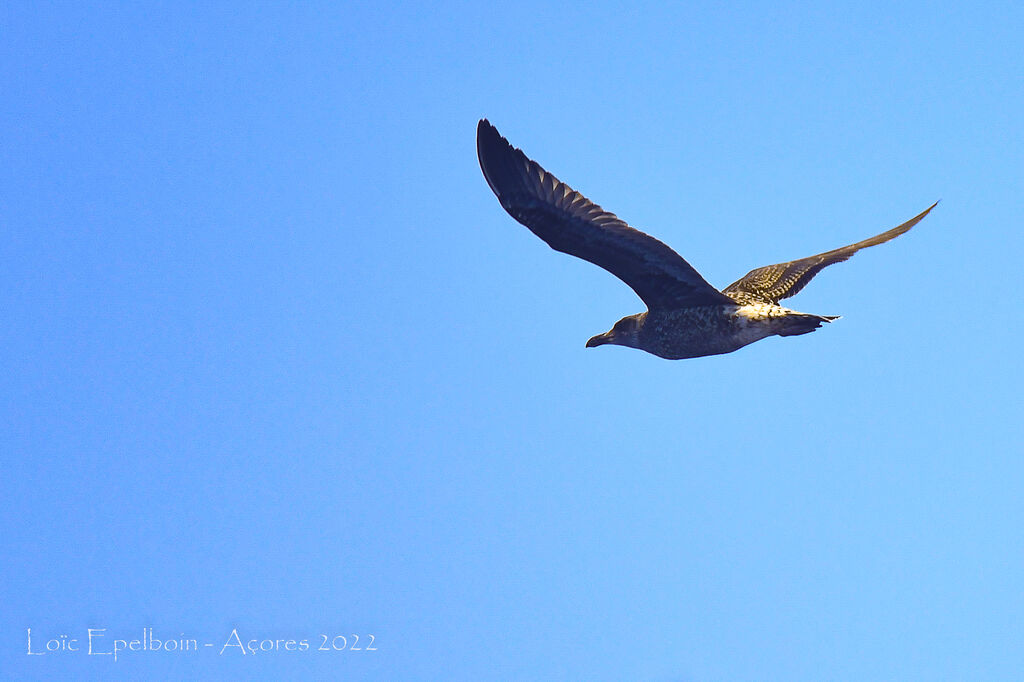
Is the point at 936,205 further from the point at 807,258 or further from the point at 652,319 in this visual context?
the point at 652,319

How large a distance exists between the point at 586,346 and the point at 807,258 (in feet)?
10.7

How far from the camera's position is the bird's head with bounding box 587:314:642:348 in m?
13.8

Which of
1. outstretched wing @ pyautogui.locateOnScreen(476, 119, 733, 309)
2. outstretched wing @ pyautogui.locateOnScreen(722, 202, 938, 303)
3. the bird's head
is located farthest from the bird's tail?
the bird's head

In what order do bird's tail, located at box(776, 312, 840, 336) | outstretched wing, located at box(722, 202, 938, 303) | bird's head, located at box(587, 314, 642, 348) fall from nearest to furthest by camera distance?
bird's tail, located at box(776, 312, 840, 336) < bird's head, located at box(587, 314, 642, 348) < outstretched wing, located at box(722, 202, 938, 303)

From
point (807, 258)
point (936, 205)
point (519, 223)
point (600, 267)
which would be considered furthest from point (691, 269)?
point (936, 205)

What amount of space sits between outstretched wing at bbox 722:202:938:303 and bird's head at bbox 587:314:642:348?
1.47 meters

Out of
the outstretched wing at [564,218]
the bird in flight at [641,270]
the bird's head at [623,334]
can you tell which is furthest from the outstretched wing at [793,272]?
Result: the outstretched wing at [564,218]

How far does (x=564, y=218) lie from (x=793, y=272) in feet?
13.5

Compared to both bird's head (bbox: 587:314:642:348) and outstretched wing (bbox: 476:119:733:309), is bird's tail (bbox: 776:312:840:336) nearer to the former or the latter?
outstretched wing (bbox: 476:119:733:309)

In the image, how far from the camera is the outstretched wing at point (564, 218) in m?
12.1

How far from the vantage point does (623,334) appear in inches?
552

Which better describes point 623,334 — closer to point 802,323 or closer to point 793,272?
point 802,323

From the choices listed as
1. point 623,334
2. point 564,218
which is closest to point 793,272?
point 623,334

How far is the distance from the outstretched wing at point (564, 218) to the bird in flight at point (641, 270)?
11 millimetres
